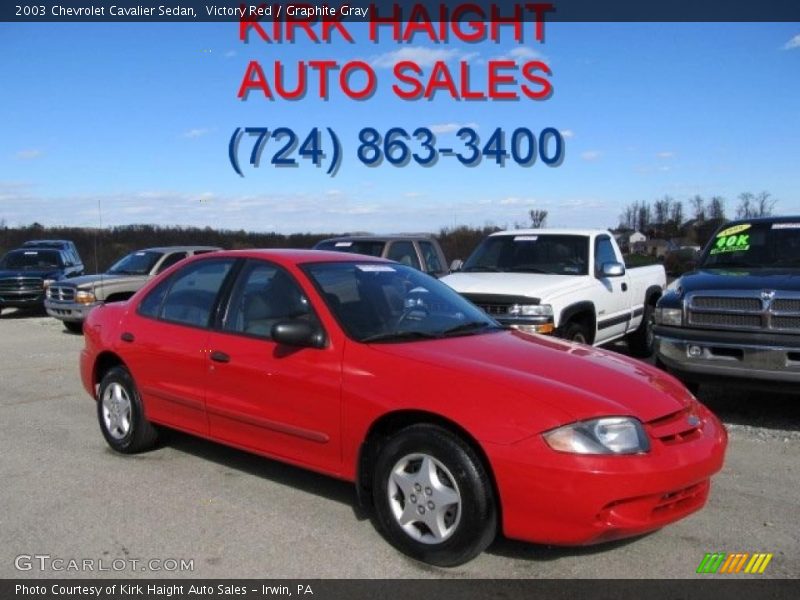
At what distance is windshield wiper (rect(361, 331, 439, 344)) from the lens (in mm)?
4165

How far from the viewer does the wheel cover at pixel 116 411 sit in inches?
216

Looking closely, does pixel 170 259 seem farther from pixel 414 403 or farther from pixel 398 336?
pixel 414 403

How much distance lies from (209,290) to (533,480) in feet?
8.79

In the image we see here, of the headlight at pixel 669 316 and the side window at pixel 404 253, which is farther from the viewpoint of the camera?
the side window at pixel 404 253

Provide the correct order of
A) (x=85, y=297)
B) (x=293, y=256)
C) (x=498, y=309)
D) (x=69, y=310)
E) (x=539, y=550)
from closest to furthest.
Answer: (x=539, y=550) → (x=293, y=256) → (x=498, y=309) → (x=85, y=297) → (x=69, y=310)

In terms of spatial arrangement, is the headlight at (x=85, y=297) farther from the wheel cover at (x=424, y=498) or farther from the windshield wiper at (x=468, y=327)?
the wheel cover at (x=424, y=498)

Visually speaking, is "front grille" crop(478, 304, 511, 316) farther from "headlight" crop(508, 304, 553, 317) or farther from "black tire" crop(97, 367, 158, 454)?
"black tire" crop(97, 367, 158, 454)

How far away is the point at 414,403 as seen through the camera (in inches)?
145

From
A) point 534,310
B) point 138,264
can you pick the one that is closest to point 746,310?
point 534,310

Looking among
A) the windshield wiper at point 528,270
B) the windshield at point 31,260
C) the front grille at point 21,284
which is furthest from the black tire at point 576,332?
the windshield at point 31,260

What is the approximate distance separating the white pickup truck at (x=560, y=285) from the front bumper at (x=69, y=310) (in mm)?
7644

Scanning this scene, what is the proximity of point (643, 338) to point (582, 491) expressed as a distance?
7737mm

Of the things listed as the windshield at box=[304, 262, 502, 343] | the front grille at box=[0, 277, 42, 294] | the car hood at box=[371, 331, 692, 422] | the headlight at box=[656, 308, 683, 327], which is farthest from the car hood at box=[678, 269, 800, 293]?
the front grille at box=[0, 277, 42, 294]
